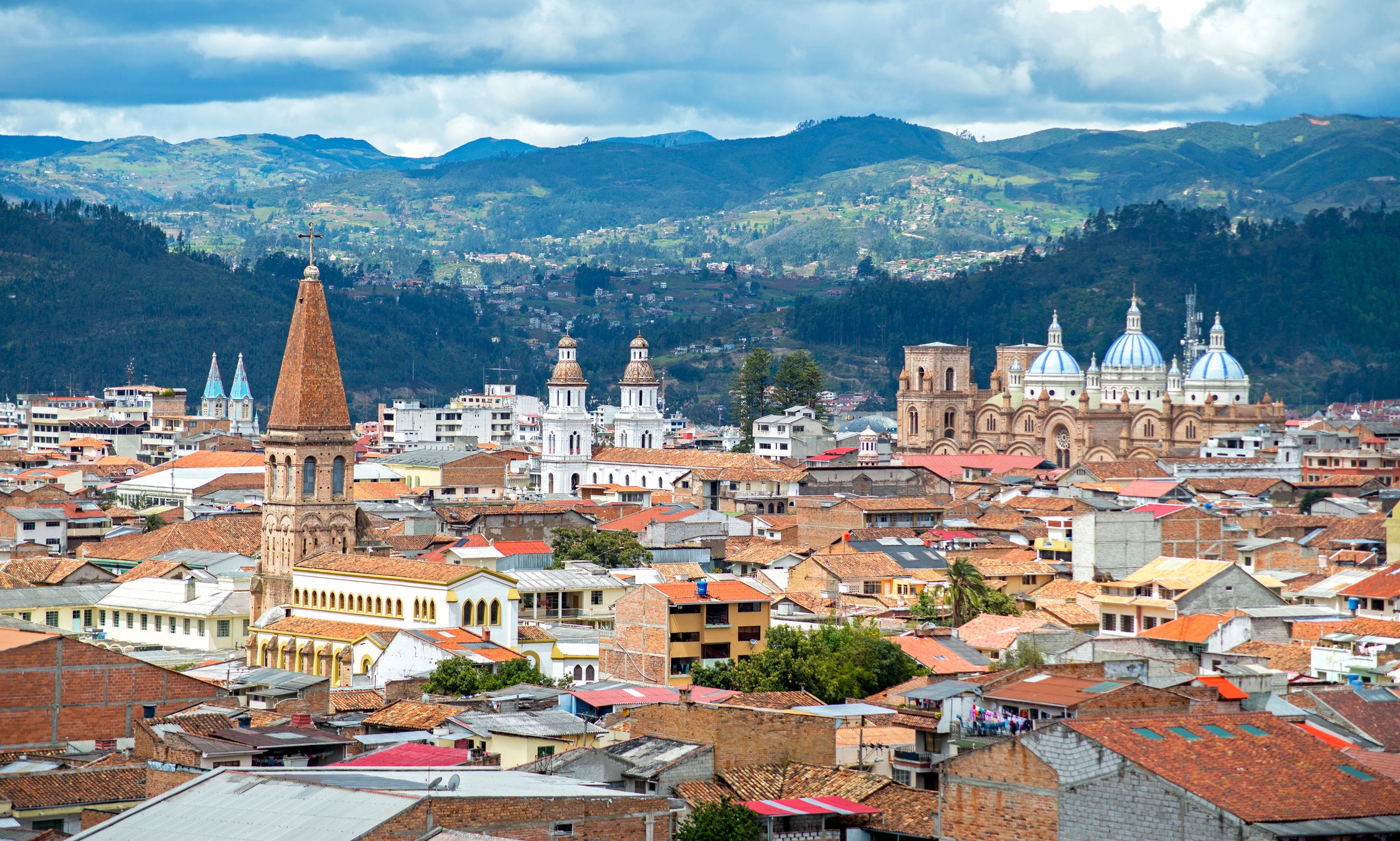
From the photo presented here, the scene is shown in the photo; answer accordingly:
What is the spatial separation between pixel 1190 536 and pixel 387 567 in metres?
32.1

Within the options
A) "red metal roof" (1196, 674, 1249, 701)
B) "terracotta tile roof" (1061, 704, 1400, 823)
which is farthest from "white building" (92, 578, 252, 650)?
"terracotta tile roof" (1061, 704, 1400, 823)

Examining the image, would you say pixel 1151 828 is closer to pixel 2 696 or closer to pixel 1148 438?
pixel 2 696

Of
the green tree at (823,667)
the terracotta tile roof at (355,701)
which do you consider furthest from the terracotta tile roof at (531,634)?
the terracotta tile roof at (355,701)

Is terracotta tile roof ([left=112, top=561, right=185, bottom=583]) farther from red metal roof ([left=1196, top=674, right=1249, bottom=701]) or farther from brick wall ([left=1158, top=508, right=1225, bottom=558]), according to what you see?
red metal roof ([left=1196, top=674, right=1249, bottom=701])

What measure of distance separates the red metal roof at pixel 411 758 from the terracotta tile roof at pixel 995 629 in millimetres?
20537

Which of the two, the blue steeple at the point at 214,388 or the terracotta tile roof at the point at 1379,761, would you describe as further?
the blue steeple at the point at 214,388

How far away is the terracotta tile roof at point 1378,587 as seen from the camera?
198 ft

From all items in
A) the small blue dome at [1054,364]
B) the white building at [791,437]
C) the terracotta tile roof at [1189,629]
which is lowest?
the terracotta tile roof at [1189,629]

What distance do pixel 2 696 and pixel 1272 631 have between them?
1241 inches

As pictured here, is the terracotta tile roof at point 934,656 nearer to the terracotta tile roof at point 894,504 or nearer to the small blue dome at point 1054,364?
the terracotta tile roof at point 894,504

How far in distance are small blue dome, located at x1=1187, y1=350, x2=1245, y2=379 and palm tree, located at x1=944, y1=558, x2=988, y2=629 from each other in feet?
274

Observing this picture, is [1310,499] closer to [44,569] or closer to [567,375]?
[567,375]

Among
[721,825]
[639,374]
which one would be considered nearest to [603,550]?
→ [721,825]

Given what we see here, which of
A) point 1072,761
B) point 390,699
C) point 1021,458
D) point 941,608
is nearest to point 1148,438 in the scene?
point 1021,458
